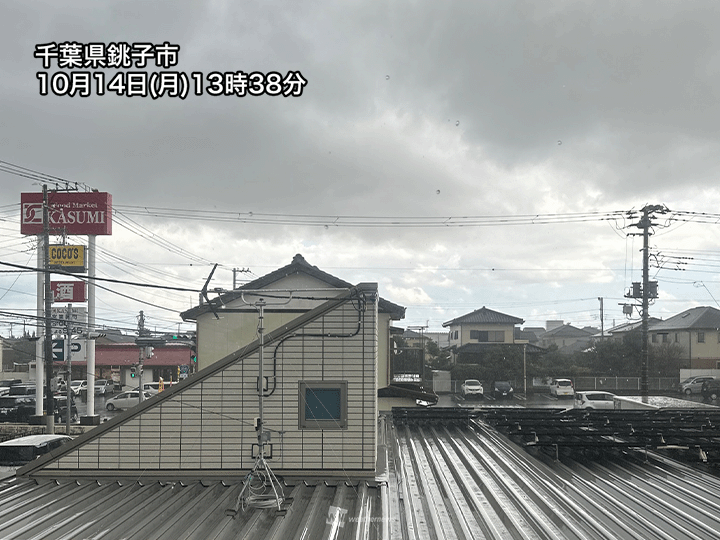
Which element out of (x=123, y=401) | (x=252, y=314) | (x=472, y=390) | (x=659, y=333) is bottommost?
(x=472, y=390)

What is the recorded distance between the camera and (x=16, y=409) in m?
28.1

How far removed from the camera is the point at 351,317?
28.0ft

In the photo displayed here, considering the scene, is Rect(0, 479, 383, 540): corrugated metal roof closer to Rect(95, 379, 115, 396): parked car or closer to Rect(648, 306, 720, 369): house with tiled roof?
Rect(95, 379, 115, 396): parked car

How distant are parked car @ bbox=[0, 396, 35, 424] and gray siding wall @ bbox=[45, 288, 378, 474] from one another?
2313cm

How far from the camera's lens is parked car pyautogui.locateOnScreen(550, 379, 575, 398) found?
39812mm

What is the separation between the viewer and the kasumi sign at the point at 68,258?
2723 cm

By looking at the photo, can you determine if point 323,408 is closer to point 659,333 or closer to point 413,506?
point 413,506

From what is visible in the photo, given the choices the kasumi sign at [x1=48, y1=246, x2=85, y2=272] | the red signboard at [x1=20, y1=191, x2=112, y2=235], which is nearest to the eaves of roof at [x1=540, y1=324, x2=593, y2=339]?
the red signboard at [x1=20, y1=191, x2=112, y2=235]

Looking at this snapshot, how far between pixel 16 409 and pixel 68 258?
8479 millimetres

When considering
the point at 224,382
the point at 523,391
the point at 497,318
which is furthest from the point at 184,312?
the point at 497,318

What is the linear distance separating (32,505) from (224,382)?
9.41 ft

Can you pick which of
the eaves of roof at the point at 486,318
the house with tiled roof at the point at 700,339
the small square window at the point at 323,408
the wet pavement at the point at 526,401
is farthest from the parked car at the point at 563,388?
the small square window at the point at 323,408

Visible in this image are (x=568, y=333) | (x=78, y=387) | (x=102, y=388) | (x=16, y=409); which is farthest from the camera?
(x=568, y=333)

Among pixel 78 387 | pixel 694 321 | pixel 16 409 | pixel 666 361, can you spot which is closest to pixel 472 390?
pixel 666 361
